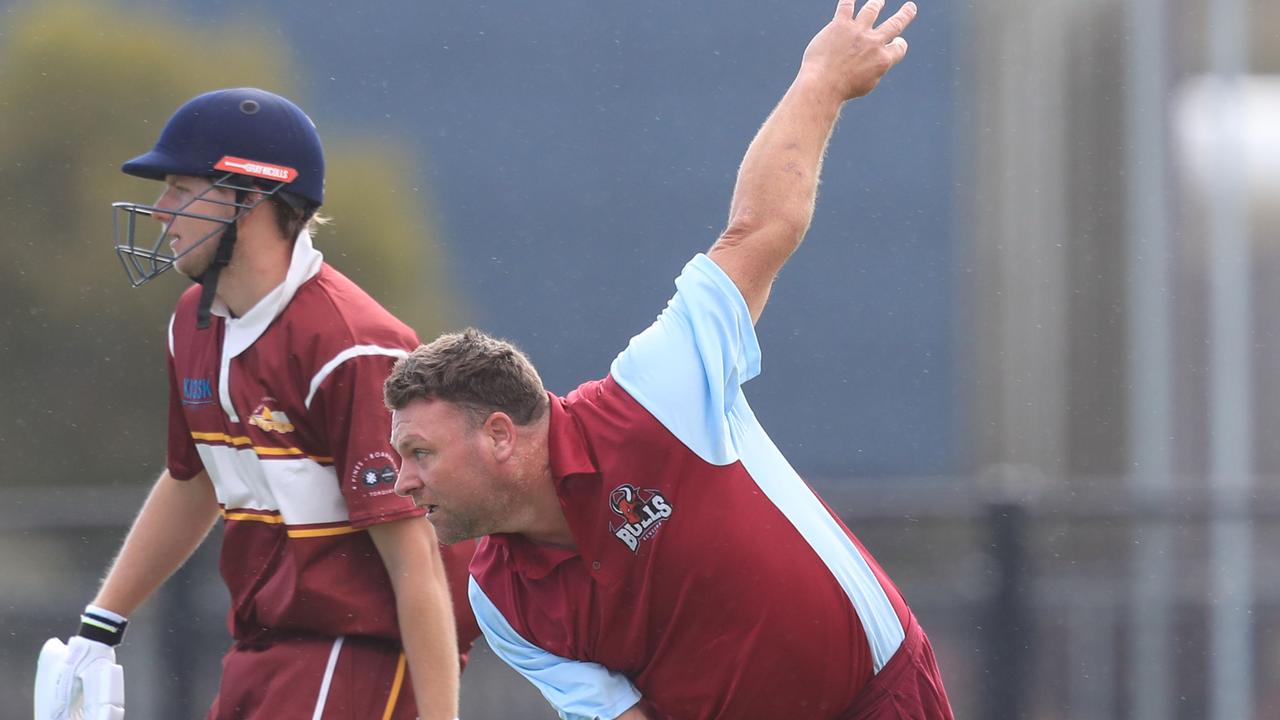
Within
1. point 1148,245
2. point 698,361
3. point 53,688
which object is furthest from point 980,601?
point 1148,245

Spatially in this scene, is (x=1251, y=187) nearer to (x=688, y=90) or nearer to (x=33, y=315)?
(x=688, y=90)

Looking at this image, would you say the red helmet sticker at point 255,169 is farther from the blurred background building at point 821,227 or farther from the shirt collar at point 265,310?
the blurred background building at point 821,227

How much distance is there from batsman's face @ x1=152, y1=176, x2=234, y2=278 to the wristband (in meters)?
0.89

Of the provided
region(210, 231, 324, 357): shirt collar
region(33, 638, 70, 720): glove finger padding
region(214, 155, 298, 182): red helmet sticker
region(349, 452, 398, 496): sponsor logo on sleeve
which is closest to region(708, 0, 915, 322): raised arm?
region(349, 452, 398, 496): sponsor logo on sleeve

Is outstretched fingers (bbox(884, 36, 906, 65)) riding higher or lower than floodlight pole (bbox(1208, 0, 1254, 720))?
higher

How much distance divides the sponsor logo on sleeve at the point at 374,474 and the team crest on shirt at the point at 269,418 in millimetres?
187

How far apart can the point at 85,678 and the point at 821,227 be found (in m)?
10.5

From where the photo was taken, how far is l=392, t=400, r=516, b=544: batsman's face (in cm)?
311

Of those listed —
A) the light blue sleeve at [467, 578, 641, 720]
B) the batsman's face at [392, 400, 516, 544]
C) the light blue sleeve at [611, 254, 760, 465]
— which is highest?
the light blue sleeve at [611, 254, 760, 465]

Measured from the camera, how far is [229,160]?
149 inches

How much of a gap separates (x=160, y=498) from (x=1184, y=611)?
5.52 meters

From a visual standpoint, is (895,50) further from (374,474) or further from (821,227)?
(821,227)

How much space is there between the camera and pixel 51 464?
12.0m

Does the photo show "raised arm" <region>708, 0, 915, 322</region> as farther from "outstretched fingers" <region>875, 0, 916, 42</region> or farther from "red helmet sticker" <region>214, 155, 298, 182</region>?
"red helmet sticker" <region>214, 155, 298, 182</region>
